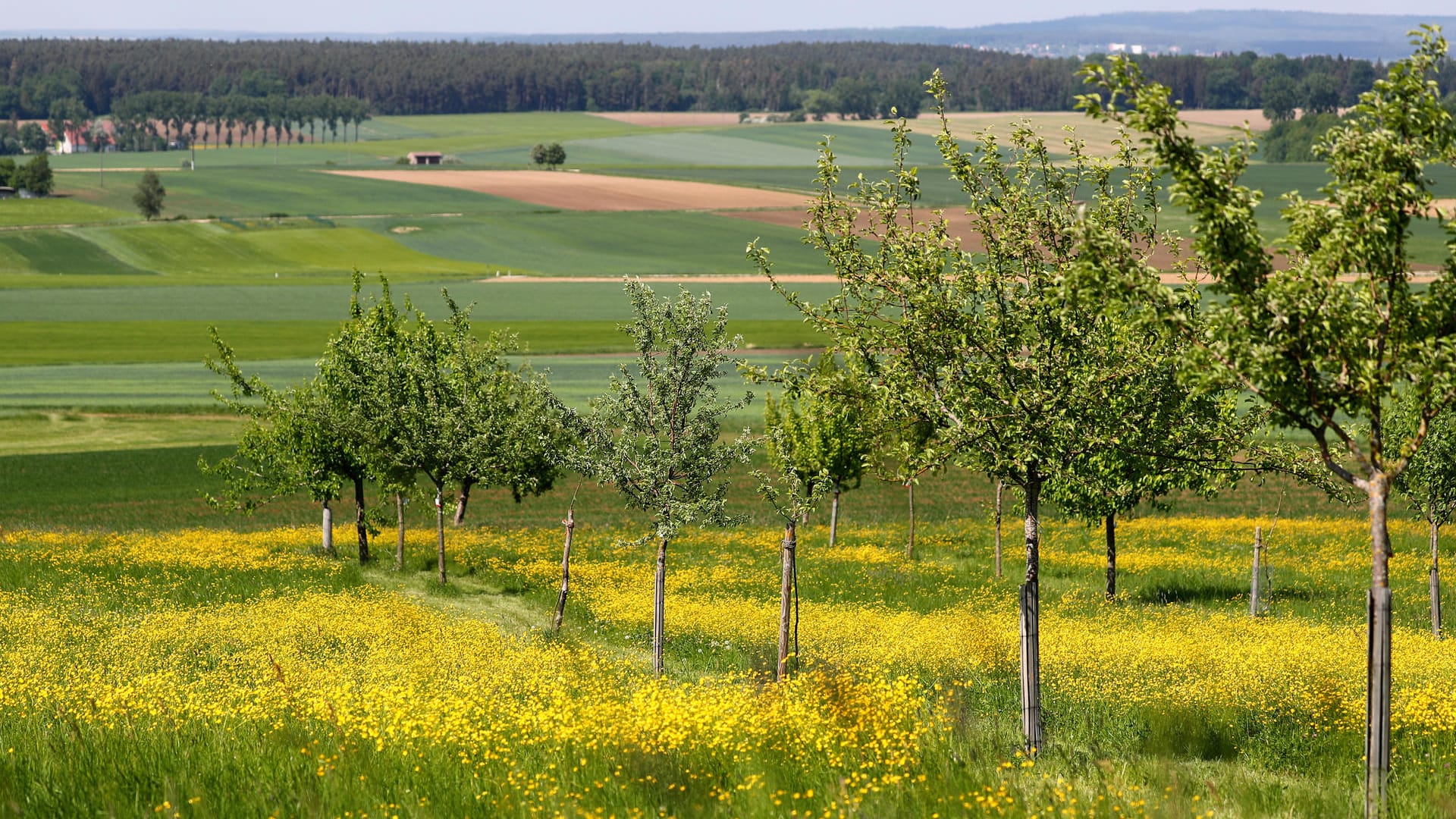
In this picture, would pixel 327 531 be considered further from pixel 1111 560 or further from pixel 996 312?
pixel 996 312

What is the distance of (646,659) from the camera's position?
27188 mm

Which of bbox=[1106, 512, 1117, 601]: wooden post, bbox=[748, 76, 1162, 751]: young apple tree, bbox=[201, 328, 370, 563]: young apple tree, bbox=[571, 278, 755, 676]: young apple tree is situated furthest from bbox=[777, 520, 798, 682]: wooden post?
bbox=[201, 328, 370, 563]: young apple tree

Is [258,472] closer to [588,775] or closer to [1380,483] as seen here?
[588,775]

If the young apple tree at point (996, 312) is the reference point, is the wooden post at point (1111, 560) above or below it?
below

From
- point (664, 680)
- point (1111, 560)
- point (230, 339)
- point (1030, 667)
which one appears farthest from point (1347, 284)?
point (230, 339)

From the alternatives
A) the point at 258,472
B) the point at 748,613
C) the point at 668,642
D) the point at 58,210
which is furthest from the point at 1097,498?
the point at 58,210

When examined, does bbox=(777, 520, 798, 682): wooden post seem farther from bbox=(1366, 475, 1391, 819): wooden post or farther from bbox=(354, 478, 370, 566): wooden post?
bbox=(354, 478, 370, 566): wooden post

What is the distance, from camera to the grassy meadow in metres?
13.2

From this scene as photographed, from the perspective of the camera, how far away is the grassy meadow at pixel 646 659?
43.3 feet

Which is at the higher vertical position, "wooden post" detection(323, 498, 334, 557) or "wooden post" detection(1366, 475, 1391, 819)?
"wooden post" detection(1366, 475, 1391, 819)

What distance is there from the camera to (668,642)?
29.4 m

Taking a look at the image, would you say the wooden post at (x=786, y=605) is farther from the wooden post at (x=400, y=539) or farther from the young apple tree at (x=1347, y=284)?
the wooden post at (x=400, y=539)

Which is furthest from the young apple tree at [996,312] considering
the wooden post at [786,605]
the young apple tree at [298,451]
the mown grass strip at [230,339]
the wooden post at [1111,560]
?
the mown grass strip at [230,339]

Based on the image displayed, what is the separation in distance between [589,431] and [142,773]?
48.3ft
